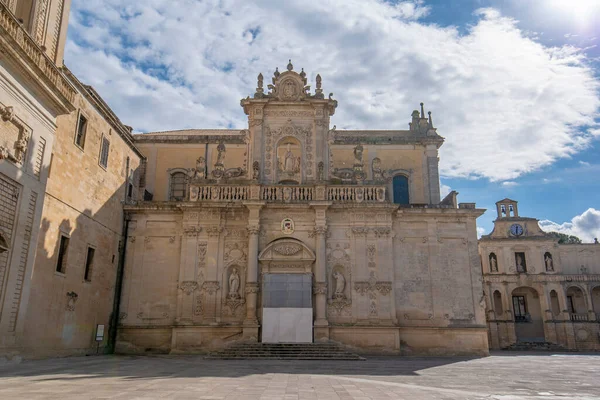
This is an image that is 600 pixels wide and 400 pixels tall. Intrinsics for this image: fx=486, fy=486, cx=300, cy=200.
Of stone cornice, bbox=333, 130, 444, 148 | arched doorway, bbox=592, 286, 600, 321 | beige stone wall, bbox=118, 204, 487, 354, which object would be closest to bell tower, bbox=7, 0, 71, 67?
beige stone wall, bbox=118, 204, 487, 354

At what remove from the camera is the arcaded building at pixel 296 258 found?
78.5 feet

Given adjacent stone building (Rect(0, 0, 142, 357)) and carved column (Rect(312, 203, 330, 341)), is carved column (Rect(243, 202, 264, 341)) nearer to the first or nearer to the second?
carved column (Rect(312, 203, 330, 341))

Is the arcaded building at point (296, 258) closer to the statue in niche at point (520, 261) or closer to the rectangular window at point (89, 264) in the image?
the rectangular window at point (89, 264)

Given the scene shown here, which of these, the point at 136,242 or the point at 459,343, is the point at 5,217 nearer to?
the point at 136,242

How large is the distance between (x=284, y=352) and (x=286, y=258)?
4.63 meters

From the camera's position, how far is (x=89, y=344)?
22172mm

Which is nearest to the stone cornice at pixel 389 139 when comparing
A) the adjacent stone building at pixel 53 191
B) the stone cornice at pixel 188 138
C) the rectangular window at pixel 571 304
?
the stone cornice at pixel 188 138

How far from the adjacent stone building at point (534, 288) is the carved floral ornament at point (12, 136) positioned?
39.8m

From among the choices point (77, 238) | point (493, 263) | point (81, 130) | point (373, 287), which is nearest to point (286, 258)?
point (373, 287)

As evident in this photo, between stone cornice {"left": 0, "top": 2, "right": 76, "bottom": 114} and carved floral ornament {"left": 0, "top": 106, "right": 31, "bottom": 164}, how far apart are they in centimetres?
131

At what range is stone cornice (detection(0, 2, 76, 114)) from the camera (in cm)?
1284

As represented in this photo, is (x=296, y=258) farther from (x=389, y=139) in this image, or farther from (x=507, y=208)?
(x=507, y=208)

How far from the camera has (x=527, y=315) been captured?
44719 mm

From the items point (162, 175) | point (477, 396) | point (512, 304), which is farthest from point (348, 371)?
point (512, 304)
